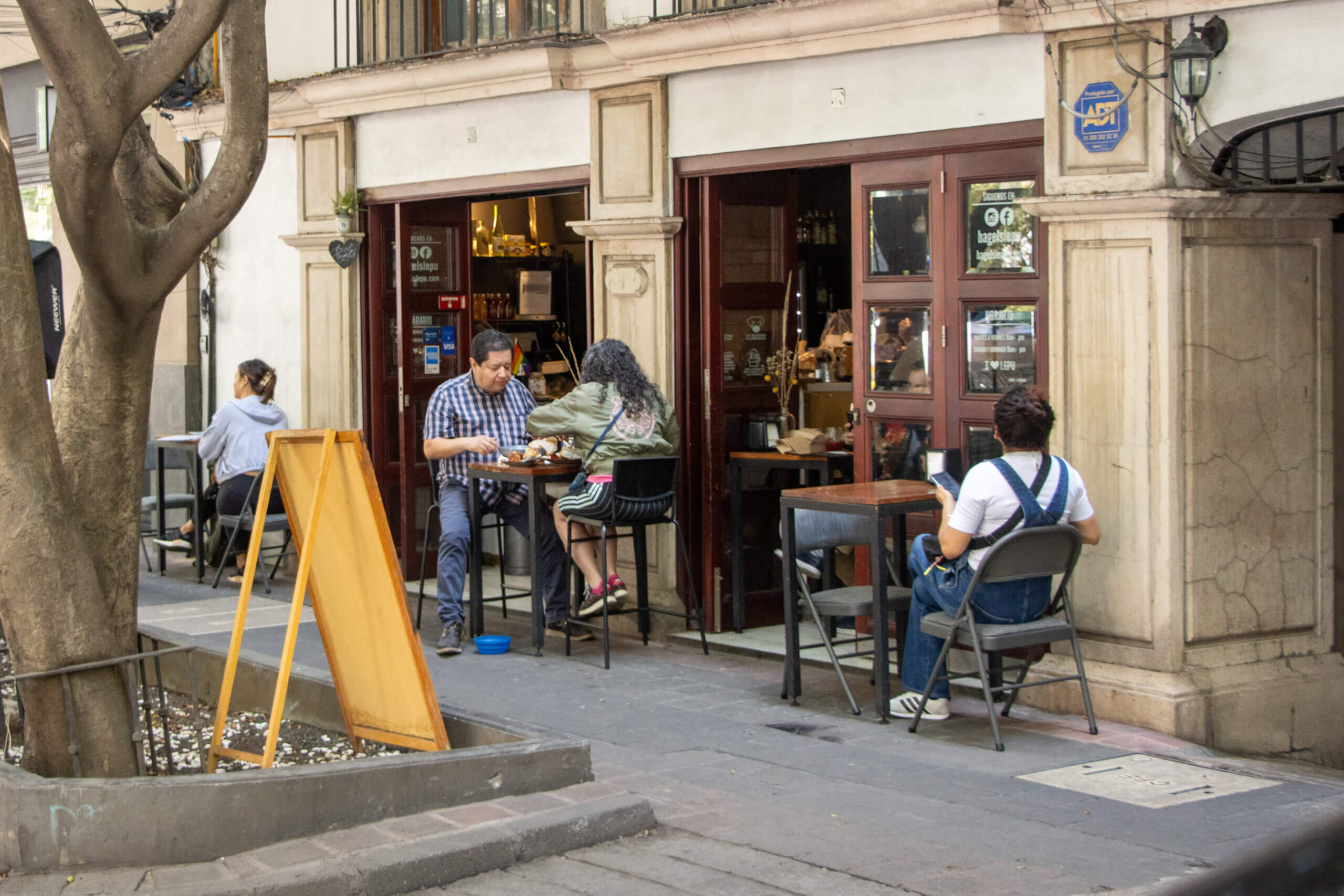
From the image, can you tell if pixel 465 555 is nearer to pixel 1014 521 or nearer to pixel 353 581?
pixel 353 581

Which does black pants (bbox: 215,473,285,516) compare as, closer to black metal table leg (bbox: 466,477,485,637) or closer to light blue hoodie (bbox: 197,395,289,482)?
light blue hoodie (bbox: 197,395,289,482)

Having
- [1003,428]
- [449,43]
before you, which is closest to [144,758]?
[1003,428]

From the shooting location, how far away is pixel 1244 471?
7.04 meters

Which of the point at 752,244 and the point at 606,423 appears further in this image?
the point at 752,244

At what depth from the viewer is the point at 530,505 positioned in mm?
8469

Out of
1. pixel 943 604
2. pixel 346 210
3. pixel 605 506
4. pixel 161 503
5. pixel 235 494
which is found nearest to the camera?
pixel 943 604

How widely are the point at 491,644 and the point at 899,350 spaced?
281cm

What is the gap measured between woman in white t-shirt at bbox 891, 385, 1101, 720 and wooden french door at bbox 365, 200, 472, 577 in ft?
17.7

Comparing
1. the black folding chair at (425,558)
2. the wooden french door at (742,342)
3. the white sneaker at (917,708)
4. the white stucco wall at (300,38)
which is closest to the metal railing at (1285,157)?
the white sneaker at (917,708)

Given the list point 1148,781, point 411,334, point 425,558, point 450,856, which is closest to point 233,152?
point 450,856

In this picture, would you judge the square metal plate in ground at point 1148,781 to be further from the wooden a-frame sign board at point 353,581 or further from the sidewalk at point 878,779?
A: the wooden a-frame sign board at point 353,581

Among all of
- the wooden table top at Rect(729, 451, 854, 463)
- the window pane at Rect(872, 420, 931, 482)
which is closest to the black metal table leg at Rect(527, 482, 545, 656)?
the wooden table top at Rect(729, 451, 854, 463)

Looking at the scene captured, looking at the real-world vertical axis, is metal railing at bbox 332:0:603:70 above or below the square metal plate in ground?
above

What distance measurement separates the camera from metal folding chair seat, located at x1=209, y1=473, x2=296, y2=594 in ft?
34.8
